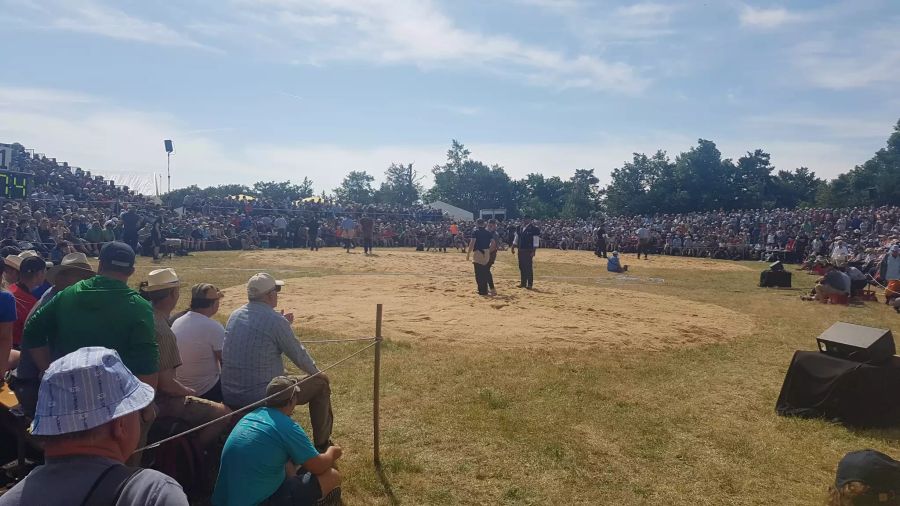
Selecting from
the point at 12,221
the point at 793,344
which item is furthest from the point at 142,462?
the point at 12,221

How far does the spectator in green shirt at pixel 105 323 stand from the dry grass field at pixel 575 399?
6.21ft

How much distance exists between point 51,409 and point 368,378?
18.5ft

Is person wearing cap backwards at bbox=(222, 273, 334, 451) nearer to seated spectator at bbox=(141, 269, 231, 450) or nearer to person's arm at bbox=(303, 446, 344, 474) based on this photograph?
seated spectator at bbox=(141, 269, 231, 450)

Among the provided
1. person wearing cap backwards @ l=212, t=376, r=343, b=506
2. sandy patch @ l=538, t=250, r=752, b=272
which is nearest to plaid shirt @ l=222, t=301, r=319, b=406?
person wearing cap backwards @ l=212, t=376, r=343, b=506

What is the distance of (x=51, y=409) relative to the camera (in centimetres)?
190

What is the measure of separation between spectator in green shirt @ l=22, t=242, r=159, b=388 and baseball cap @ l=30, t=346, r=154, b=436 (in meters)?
1.81

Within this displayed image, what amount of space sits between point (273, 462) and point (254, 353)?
1344mm

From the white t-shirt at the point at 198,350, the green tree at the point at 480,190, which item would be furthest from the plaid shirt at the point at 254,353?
the green tree at the point at 480,190

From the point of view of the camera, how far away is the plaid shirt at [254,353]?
479cm

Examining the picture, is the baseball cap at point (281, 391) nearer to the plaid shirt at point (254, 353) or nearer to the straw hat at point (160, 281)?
the plaid shirt at point (254, 353)

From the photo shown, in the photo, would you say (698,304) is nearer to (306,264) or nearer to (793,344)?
(793,344)

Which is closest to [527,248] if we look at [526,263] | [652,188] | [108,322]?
[526,263]

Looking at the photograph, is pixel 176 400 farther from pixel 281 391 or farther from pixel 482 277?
pixel 482 277

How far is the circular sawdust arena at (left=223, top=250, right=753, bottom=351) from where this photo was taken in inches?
391
